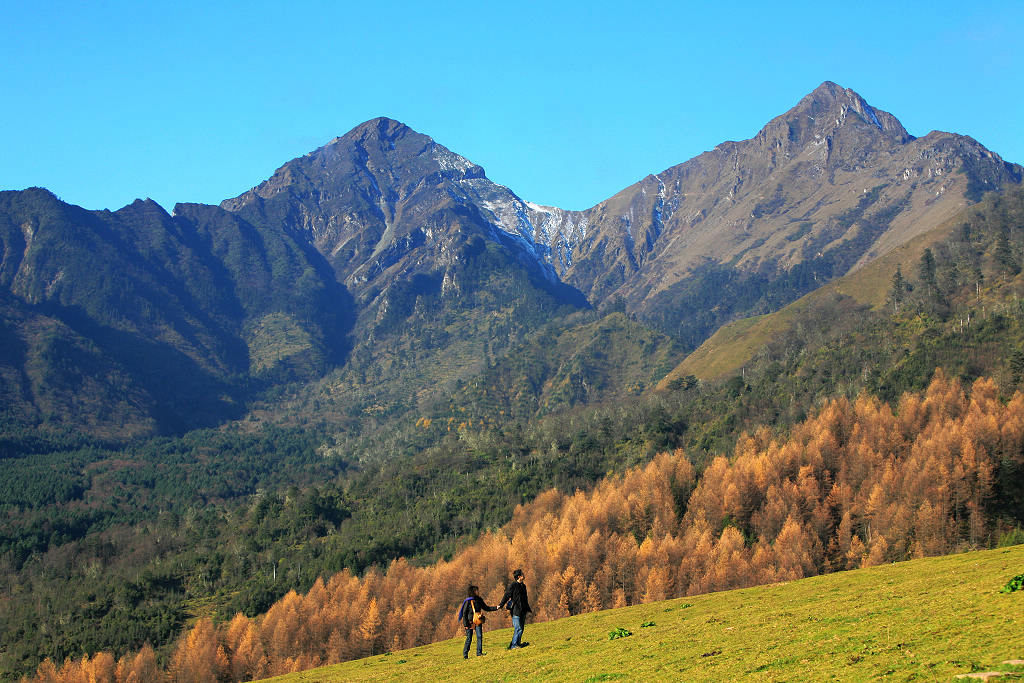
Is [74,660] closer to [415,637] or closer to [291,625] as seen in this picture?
[291,625]

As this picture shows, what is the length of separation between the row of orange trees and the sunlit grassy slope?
71.6m

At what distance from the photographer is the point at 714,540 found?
155 metres

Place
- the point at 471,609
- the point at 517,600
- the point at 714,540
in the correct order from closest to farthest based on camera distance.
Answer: the point at 517,600 → the point at 471,609 → the point at 714,540

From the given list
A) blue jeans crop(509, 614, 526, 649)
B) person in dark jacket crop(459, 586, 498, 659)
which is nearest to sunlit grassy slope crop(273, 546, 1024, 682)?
blue jeans crop(509, 614, 526, 649)

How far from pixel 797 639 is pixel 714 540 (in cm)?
12845

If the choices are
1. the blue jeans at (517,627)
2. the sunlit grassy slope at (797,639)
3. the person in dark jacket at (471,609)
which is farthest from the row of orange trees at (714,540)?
the person in dark jacket at (471,609)

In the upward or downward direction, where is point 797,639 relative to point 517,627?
upward

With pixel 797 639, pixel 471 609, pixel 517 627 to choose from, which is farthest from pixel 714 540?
pixel 797 639

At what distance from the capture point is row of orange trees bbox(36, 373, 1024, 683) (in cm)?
13250

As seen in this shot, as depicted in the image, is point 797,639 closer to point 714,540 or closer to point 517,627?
point 517,627

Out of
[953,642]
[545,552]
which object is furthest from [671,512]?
[953,642]

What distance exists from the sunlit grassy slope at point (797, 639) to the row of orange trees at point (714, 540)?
7161cm

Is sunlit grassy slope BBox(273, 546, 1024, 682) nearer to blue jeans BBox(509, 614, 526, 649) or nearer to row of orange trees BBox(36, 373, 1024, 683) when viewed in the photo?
blue jeans BBox(509, 614, 526, 649)

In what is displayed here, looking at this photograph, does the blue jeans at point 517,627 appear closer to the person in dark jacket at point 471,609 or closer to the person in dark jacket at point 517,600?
the person in dark jacket at point 517,600
